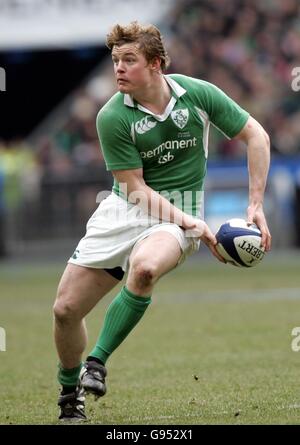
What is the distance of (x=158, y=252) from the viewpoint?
246 inches

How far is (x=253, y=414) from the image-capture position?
636 centimetres

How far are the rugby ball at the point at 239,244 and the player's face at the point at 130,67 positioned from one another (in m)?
0.97

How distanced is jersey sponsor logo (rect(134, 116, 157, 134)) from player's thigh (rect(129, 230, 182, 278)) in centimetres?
60

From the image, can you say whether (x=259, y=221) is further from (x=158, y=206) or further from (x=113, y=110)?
(x=113, y=110)

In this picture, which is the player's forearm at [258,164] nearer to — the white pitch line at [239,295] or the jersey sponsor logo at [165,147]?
the jersey sponsor logo at [165,147]

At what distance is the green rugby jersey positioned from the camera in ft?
21.5

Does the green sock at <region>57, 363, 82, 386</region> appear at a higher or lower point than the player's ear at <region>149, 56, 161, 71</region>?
lower

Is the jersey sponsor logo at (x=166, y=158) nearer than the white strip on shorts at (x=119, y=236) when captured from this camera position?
No

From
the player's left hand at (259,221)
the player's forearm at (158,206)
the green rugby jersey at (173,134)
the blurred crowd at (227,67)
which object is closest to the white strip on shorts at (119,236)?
the player's forearm at (158,206)

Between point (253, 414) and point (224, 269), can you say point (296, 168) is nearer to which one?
point (224, 269)

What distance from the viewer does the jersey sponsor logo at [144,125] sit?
6.55m

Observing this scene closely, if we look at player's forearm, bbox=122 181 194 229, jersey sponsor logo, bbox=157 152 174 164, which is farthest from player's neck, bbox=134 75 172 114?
player's forearm, bbox=122 181 194 229

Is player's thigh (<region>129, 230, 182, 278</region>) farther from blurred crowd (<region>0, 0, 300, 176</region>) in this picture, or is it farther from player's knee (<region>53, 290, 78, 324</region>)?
blurred crowd (<region>0, 0, 300, 176</region>)

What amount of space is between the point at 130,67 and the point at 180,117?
42cm
